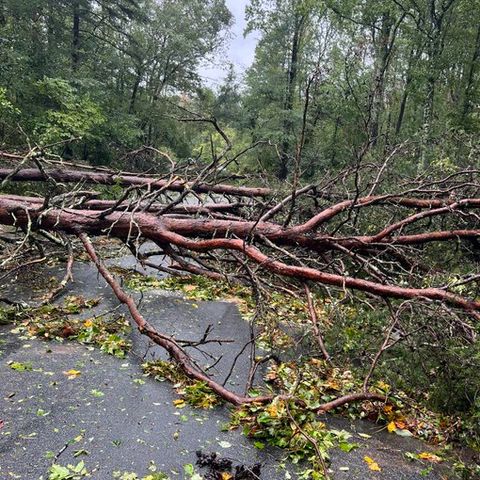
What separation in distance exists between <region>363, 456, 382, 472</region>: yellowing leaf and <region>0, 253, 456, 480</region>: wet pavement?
2 cm

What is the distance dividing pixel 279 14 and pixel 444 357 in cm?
1928

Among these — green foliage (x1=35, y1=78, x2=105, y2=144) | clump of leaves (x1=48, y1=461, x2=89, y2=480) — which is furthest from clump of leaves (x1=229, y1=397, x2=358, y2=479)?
green foliage (x1=35, y1=78, x2=105, y2=144)

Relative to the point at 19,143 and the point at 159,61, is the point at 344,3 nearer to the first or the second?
the point at 159,61

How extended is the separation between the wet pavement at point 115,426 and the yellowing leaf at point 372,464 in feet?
0.08

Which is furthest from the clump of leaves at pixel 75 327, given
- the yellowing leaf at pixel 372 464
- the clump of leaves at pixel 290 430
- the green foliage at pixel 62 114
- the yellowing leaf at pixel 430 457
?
the green foliage at pixel 62 114

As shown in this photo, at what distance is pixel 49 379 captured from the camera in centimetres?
335

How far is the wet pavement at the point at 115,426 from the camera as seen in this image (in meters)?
2.52

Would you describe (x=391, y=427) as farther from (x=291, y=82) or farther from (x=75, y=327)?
(x=291, y=82)

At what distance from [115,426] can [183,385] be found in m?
0.74

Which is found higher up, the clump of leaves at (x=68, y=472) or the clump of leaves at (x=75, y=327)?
the clump of leaves at (x=68, y=472)

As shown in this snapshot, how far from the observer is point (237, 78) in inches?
898

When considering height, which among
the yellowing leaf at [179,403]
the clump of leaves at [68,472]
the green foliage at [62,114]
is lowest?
the yellowing leaf at [179,403]

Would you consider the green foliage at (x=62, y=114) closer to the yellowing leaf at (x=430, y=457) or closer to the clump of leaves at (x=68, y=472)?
the clump of leaves at (x=68, y=472)

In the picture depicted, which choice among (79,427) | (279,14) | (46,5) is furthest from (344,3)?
(79,427)
